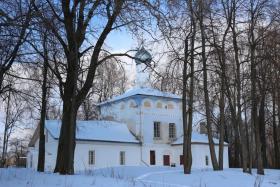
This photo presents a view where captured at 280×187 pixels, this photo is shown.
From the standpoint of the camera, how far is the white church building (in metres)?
43.5

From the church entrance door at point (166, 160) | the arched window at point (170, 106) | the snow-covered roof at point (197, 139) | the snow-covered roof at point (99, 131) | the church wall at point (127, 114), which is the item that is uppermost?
the arched window at point (170, 106)

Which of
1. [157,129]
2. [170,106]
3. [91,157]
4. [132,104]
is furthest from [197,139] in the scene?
[91,157]

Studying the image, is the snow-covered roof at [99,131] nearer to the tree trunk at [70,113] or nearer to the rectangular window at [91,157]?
the rectangular window at [91,157]

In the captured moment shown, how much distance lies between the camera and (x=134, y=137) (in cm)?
4788

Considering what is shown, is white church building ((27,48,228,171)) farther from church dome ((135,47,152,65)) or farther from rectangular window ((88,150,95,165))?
church dome ((135,47,152,65))

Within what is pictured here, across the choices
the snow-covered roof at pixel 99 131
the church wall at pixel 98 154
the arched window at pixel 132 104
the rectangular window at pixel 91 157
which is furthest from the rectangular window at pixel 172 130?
the rectangular window at pixel 91 157

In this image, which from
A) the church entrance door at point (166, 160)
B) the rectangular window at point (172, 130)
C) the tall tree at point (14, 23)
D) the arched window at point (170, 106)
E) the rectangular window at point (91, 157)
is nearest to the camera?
the tall tree at point (14, 23)

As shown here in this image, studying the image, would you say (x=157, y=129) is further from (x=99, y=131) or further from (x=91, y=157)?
(x=91, y=157)

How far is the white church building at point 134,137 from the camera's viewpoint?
143ft

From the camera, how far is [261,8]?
2739cm

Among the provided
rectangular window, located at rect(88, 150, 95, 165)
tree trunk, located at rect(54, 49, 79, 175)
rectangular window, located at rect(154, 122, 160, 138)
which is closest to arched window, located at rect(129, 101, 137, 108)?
rectangular window, located at rect(154, 122, 160, 138)

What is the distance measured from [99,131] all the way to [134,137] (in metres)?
4.45

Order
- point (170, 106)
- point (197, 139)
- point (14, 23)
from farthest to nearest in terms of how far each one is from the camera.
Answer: point (170, 106)
point (197, 139)
point (14, 23)

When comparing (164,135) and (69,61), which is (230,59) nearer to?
(69,61)
